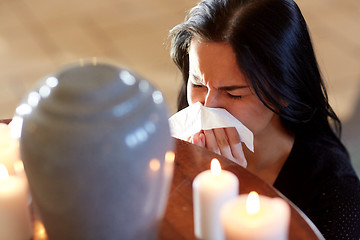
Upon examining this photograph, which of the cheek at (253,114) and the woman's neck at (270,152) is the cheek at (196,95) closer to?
the cheek at (253,114)

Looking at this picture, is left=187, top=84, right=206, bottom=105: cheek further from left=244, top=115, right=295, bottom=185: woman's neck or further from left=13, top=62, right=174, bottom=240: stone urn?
left=13, top=62, right=174, bottom=240: stone urn

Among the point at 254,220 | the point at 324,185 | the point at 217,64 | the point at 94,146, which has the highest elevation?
the point at 94,146

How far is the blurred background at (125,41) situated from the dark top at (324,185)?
92cm

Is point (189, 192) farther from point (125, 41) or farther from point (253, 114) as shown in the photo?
point (125, 41)

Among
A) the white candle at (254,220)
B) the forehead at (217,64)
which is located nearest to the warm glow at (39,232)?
the white candle at (254,220)

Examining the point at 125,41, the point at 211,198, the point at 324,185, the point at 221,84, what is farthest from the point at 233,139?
the point at 125,41

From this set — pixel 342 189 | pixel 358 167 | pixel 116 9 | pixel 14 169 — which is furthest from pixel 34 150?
pixel 116 9

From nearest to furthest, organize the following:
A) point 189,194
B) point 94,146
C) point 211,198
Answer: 1. point 94,146
2. point 211,198
3. point 189,194

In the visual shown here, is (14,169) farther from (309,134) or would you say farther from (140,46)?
(140,46)

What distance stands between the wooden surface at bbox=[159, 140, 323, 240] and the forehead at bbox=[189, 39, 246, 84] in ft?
1.07

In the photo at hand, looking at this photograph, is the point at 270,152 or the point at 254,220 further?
the point at 270,152

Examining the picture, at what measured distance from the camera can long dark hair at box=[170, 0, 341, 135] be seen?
128 cm

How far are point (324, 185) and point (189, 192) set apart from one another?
2.03 feet

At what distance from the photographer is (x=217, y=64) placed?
1.29 m
